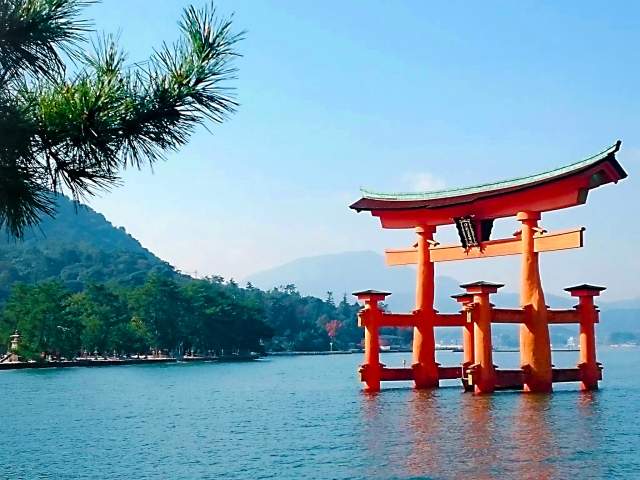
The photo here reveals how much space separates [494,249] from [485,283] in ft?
8.72

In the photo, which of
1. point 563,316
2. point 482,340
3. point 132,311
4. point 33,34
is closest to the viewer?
point 33,34

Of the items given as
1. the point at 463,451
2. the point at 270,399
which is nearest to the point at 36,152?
the point at 463,451

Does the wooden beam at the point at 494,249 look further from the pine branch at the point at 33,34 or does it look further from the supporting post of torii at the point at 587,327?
the pine branch at the point at 33,34

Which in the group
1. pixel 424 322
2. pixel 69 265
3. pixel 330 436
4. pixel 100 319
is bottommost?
pixel 330 436

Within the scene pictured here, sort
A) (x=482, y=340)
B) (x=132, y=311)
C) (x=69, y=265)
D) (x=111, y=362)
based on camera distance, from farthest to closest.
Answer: (x=69, y=265)
(x=132, y=311)
(x=111, y=362)
(x=482, y=340)

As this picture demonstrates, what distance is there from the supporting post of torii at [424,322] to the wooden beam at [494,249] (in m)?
0.38

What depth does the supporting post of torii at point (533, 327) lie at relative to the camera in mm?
27438

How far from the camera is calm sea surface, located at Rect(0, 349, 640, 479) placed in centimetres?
1573

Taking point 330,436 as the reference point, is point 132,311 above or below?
above

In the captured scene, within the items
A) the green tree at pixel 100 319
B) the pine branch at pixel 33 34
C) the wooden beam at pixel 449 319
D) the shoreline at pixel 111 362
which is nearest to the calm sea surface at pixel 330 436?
the wooden beam at pixel 449 319

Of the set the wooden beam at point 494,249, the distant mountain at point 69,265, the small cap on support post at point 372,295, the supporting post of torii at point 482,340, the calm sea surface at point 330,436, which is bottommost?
the calm sea surface at point 330,436

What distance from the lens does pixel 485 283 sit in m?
27.3

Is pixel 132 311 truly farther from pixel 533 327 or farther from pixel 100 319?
pixel 533 327

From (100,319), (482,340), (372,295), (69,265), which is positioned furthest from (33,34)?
(69,265)
